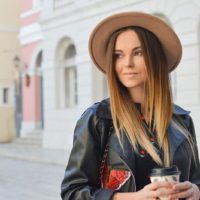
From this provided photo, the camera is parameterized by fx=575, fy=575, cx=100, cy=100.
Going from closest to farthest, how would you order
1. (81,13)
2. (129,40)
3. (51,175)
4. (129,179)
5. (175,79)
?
(129,179), (129,40), (51,175), (175,79), (81,13)

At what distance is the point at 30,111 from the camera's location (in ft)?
71.7

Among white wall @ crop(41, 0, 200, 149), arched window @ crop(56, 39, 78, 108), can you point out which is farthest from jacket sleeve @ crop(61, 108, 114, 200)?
arched window @ crop(56, 39, 78, 108)

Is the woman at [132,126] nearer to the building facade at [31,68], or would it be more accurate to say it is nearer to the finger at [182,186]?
the finger at [182,186]

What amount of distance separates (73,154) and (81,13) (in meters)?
15.2

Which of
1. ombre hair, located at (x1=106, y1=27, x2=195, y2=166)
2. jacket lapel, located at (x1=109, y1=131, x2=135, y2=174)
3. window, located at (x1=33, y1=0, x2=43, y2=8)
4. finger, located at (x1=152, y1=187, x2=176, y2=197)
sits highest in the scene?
window, located at (x1=33, y1=0, x2=43, y2=8)

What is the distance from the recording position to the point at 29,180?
11.4 m

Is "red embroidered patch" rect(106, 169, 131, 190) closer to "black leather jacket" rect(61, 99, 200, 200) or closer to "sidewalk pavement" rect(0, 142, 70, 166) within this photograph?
"black leather jacket" rect(61, 99, 200, 200)

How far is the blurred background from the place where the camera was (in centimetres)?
1248

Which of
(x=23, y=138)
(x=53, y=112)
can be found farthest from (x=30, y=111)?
(x=53, y=112)

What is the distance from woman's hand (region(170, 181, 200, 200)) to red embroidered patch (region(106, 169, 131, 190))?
7.2 inches

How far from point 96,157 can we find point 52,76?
16764 mm

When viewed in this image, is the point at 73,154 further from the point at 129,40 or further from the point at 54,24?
the point at 54,24

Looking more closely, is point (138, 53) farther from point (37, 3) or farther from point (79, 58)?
point (37, 3)

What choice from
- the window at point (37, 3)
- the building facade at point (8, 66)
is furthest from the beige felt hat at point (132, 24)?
the building facade at point (8, 66)
